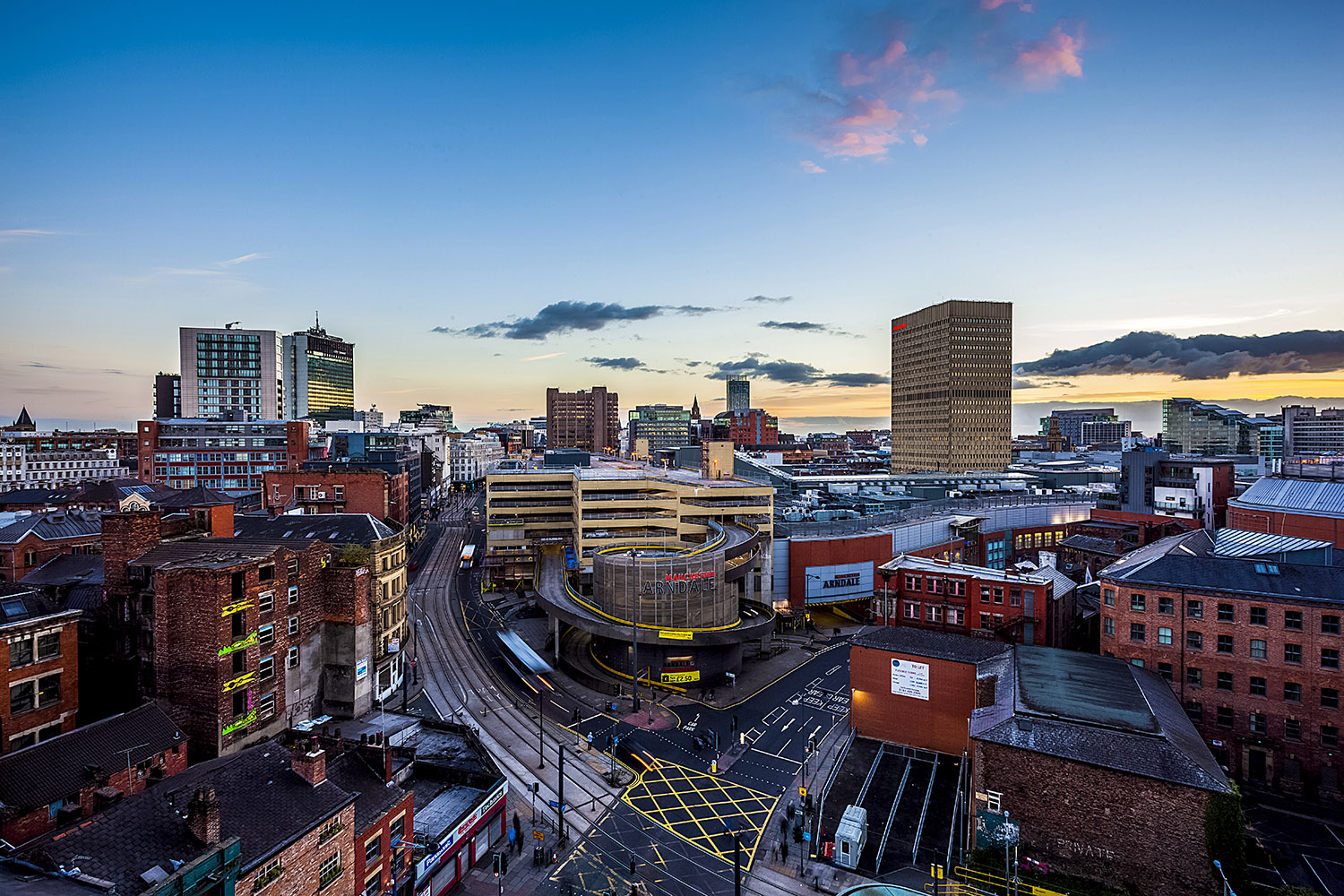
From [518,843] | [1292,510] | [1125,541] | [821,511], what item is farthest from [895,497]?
[518,843]

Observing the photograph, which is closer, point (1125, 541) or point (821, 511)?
point (1125, 541)

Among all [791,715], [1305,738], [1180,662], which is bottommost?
[791,715]

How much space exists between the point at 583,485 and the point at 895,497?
61.9 metres

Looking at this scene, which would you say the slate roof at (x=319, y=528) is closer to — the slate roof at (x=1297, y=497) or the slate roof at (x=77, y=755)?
the slate roof at (x=77, y=755)

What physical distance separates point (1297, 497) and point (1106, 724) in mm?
63080

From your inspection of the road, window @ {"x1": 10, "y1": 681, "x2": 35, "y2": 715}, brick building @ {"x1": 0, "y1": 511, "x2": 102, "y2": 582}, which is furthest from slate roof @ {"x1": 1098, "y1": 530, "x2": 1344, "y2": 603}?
brick building @ {"x1": 0, "y1": 511, "x2": 102, "y2": 582}

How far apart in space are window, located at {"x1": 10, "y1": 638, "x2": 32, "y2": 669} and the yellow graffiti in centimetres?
1000

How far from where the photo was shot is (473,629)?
270 ft

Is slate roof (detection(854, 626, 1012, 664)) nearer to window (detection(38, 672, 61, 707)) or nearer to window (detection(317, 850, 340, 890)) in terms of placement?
window (detection(317, 850, 340, 890))

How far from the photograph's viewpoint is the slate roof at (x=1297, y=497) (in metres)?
73.4

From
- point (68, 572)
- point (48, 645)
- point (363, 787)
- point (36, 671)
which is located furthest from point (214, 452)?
point (363, 787)

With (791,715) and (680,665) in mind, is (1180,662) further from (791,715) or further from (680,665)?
(680,665)

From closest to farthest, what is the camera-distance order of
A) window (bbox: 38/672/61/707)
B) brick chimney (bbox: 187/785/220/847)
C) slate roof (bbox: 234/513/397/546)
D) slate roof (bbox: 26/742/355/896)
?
1. slate roof (bbox: 26/742/355/896)
2. brick chimney (bbox: 187/785/220/847)
3. window (bbox: 38/672/61/707)
4. slate roof (bbox: 234/513/397/546)

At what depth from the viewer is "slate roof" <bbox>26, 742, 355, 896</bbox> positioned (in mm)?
21547
